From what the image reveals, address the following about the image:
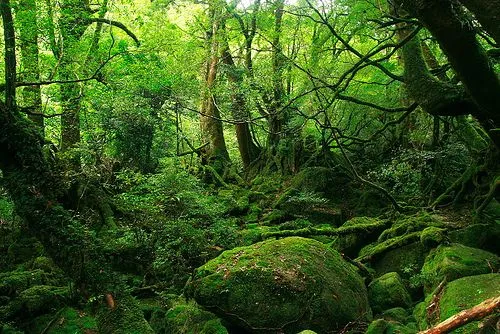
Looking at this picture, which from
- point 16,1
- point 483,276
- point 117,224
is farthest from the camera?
point 117,224

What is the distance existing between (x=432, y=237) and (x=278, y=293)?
3.15 metres

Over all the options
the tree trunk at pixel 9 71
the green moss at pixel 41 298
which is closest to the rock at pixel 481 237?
the green moss at pixel 41 298

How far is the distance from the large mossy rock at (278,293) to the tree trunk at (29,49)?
15.1 feet

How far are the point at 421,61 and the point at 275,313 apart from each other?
163 inches

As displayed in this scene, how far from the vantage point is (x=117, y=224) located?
9523mm

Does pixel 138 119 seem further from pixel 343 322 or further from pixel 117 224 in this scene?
pixel 343 322

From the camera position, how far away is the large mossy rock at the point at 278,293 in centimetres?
515

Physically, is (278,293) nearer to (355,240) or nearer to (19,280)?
(355,240)

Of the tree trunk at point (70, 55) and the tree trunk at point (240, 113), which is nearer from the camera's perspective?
the tree trunk at point (70, 55)

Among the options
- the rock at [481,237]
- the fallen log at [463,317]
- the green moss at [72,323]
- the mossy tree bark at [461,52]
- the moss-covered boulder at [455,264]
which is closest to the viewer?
the fallen log at [463,317]

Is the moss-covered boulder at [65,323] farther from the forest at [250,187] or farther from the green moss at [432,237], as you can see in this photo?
the green moss at [432,237]

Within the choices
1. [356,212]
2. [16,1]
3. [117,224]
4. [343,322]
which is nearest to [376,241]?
[356,212]

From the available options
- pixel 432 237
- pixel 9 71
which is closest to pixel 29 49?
pixel 9 71

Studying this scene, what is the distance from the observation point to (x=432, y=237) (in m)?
6.77
